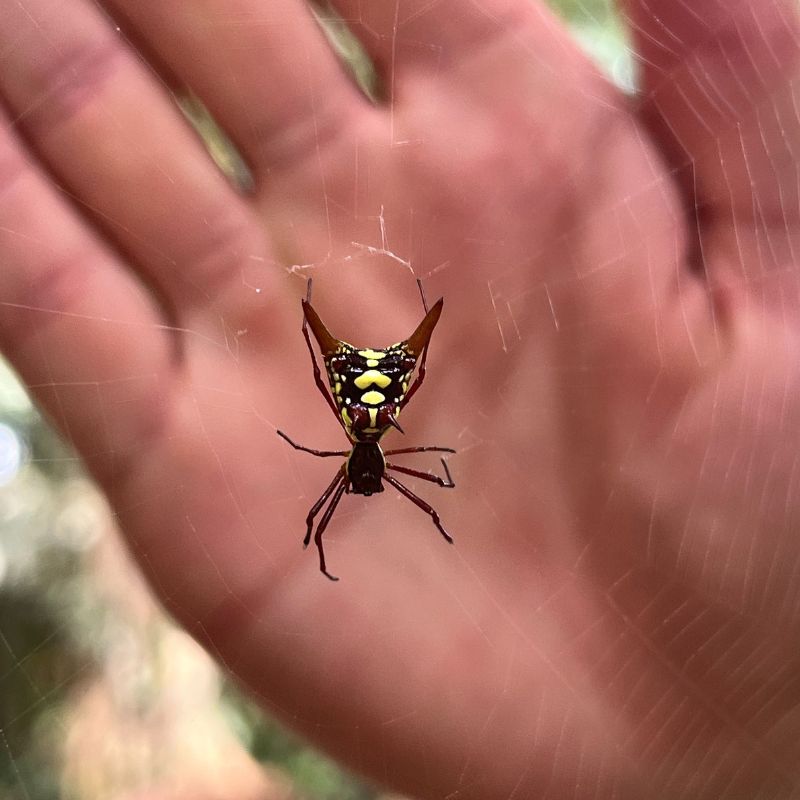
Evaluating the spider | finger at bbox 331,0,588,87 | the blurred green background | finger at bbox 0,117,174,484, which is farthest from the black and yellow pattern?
the blurred green background

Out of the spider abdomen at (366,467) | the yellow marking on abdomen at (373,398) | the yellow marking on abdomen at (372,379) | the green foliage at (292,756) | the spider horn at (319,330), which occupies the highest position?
the spider horn at (319,330)

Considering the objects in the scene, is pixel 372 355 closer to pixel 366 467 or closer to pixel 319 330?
pixel 319 330

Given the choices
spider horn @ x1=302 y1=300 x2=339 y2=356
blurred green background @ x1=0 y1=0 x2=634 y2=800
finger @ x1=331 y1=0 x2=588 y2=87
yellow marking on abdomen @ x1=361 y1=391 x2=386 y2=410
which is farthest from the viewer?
blurred green background @ x1=0 y1=0 x2=634 y2=800

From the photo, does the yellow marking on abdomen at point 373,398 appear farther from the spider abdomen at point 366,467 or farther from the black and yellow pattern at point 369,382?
the spider abdomen at point 366,467

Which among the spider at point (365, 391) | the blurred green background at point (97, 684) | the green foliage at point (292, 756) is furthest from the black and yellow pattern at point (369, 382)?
the green foliage at point (292, 756)

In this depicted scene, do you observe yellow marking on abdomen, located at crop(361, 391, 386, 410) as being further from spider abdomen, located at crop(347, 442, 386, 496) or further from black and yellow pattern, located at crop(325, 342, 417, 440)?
spider abdomen, located at crop(347, 442, 386, 496)

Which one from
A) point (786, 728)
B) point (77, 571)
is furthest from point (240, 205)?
point (786, 728)

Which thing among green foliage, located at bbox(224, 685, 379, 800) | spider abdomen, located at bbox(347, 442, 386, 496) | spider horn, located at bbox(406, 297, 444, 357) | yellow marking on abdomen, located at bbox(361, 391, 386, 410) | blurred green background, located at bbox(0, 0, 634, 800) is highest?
spider horn, located at bbox(406, 297, 444, 357)
